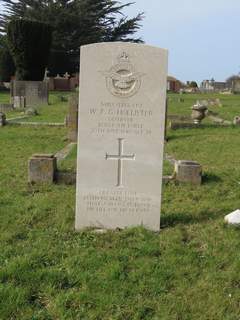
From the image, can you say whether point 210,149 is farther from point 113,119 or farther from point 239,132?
point 113,119

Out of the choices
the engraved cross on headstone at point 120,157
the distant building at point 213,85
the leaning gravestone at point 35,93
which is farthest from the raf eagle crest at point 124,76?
the distant building at point 213,85

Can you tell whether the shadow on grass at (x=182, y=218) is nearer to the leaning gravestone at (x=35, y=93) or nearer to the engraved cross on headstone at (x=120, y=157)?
the engraved cross on headstone at (x=120, y=157)

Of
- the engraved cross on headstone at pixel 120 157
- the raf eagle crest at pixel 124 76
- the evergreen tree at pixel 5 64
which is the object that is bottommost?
the engraved cross on headstone at pixel 120 157

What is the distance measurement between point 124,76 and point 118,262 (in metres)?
1.78

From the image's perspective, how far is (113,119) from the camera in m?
4.46

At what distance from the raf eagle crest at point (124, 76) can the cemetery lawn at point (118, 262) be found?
1.44 m

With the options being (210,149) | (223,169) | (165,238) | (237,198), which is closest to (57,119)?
(210,149)

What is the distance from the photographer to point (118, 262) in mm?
3674

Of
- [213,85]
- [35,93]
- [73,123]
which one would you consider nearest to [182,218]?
[73,123]

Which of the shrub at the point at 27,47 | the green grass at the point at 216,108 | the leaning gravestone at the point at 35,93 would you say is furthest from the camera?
the shrub at the point at 27,47

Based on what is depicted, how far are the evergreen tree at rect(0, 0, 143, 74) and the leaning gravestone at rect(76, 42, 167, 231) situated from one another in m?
41.5

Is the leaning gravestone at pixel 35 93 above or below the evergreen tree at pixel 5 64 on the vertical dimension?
below

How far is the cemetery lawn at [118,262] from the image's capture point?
306cm

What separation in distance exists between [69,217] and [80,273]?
4.72 feet
